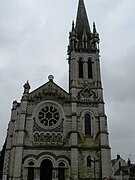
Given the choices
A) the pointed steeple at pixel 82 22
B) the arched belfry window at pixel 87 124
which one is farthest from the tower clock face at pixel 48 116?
the pointed steeple at pixel 82 22

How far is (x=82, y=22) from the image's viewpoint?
1911 inches

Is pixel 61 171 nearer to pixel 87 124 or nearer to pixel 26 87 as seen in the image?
pixel 87 124

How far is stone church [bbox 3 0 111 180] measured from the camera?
33656 mm

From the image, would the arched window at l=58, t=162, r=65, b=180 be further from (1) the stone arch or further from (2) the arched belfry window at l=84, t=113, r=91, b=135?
(2) the arched belfry window at l=84, t=113, r=91, b=135

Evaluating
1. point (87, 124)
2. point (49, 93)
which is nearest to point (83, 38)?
point (49, 93)

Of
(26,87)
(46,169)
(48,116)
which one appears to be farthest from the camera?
A: (26,87)

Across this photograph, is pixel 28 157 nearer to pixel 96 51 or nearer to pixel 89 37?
pixel 96 51

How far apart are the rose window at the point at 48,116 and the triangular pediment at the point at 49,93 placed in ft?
5.12

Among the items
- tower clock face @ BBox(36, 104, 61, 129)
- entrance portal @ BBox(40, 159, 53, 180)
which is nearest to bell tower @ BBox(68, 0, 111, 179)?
tower clock face @ BBox(36, 104, 61, 129)

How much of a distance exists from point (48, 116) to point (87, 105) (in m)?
6.35

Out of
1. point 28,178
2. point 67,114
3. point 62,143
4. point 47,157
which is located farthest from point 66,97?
point 28,178

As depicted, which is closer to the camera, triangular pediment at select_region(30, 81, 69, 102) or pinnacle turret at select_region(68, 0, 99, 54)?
triangular pediment at select_region(30, 81, 69, 102)

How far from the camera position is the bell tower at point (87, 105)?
3441 cm

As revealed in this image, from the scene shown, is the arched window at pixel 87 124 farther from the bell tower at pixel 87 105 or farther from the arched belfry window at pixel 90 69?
the arched belfry window at pixel 90 69
